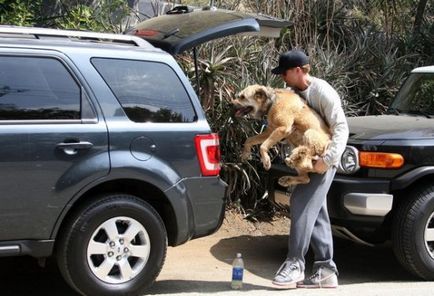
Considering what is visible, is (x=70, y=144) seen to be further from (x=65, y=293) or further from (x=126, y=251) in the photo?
(x=65, y=293)

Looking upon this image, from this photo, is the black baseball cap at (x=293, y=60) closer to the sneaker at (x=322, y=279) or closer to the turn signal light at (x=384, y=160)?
the turn signal light at (x=384, y=160)

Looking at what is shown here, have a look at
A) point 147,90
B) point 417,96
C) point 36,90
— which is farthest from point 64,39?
point 417,96

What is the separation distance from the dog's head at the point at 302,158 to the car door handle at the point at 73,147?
65.7 inches

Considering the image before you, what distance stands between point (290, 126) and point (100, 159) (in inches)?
63.3

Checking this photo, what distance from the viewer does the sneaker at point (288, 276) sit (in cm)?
545

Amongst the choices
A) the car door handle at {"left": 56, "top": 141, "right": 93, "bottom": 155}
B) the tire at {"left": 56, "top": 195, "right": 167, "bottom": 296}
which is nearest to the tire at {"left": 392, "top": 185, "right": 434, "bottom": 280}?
the tire at {"left": 56, "top": 195, "right": 167, "bottom": 296}

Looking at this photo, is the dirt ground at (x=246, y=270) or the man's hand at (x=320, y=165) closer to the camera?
the man's hand at (x=320, y=165)

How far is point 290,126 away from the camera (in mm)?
5371

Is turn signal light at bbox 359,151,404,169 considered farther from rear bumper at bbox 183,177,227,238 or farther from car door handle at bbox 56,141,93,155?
car door handle at bbox 56,141,93,155

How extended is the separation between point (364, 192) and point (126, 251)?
84.8 inches

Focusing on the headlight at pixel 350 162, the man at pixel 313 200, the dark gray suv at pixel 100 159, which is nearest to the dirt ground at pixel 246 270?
the man at pixel 313 200

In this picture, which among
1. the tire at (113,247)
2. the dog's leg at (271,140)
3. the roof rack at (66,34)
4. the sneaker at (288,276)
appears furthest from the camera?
the sneaker at (288,276)

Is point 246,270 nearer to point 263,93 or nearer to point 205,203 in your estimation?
point 205,203

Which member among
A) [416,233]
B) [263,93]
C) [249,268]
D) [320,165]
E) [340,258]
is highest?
[263,93]
